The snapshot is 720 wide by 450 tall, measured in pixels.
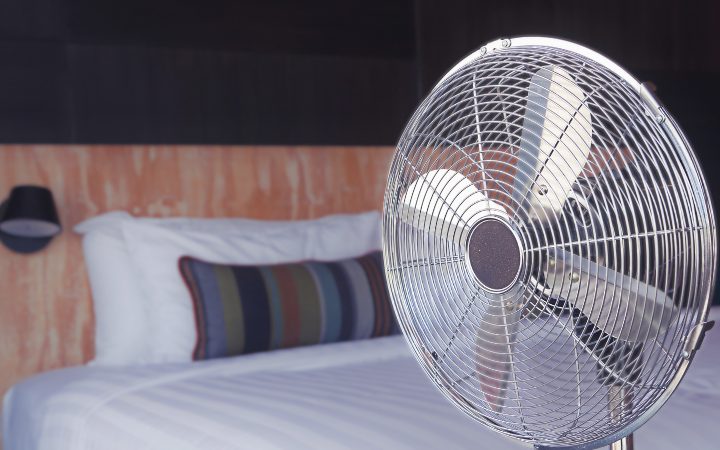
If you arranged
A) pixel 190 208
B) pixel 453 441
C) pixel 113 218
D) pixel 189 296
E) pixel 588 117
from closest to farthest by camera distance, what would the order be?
pixel 588 117
pixel 453 441
pixel 189 296
pixel 113 218
pixel 190 208

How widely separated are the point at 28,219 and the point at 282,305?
79 centimetres

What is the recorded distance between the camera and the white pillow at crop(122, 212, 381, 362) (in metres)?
2.34

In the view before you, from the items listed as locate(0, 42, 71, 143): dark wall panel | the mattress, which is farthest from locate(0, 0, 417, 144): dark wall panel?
the mattress

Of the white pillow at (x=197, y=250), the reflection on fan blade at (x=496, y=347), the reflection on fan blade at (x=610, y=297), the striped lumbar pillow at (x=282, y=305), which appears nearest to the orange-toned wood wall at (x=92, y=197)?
the white pillow at (x=197, y=250)

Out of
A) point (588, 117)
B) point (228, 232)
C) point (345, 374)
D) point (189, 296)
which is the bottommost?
point (345, 374)

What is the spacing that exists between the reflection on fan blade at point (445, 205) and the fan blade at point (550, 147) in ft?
0.18

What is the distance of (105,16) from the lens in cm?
262

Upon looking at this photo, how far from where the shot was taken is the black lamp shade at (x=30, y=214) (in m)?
2.35

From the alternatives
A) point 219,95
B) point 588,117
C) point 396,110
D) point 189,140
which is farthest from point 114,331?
point 588,117

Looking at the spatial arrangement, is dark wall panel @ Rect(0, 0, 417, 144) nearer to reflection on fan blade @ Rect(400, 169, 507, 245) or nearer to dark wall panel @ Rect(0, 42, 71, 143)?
dark wall panel @ Rect(0, 42, 71, 143)

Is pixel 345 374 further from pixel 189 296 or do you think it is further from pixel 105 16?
pixel 105 16

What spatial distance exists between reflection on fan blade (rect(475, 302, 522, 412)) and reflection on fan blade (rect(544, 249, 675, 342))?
0.28ft

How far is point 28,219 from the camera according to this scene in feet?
7.72

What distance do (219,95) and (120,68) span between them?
344 mm
